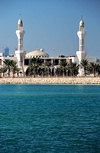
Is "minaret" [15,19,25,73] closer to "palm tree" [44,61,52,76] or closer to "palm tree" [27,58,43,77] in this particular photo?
"palm tree" [44,61,52,76]

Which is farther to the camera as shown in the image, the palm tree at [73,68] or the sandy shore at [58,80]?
the palm tree at [73,68]

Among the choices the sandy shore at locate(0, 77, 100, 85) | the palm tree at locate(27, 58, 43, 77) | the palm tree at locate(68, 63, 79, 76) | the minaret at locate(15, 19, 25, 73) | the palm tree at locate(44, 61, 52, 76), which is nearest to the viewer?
the sandy shore at locate(0, 77, 100, 85)

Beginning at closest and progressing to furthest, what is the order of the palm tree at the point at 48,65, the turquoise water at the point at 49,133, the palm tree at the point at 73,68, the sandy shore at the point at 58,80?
the turquoise water at the point at 49,133
the sandy shore at the point at 58,80
the palm tree at the point at 73,68
the palm tree at the point at 48,65

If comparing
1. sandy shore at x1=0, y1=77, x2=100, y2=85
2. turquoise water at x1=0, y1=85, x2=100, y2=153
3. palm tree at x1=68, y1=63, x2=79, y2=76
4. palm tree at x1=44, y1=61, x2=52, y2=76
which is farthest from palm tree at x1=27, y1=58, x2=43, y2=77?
turquoise water at x1=0, y1=85, x2=100, y2=153

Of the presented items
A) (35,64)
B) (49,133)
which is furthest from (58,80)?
(49,133)

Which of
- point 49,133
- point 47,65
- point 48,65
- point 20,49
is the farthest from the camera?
point 20,49

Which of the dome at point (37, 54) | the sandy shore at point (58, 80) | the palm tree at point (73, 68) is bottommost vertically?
the sandy shore at point (58, 80)

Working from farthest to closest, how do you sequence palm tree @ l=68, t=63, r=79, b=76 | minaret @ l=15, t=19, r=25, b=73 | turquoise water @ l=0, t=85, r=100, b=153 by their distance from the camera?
minaret @ l=15, t=19, r=25, b=73 → palm tree @ l=68, t=63, r=79, b=76 → turquoise water @ l=0, t=85, r=100, b=153

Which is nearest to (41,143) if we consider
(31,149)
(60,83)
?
(31,149)

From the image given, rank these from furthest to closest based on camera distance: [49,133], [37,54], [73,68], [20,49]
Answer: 1. [37,54]
2. [20,49]
3. [73,68]
4. [49,133]

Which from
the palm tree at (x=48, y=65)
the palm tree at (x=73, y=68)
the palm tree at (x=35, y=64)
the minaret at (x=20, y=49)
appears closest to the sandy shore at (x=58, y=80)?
the palm tree at (x=35, y=64)

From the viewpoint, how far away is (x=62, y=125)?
30312mm

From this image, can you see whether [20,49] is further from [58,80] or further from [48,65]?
[58,80]

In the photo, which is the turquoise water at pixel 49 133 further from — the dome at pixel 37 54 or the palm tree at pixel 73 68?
the dome at pixel 37 54
